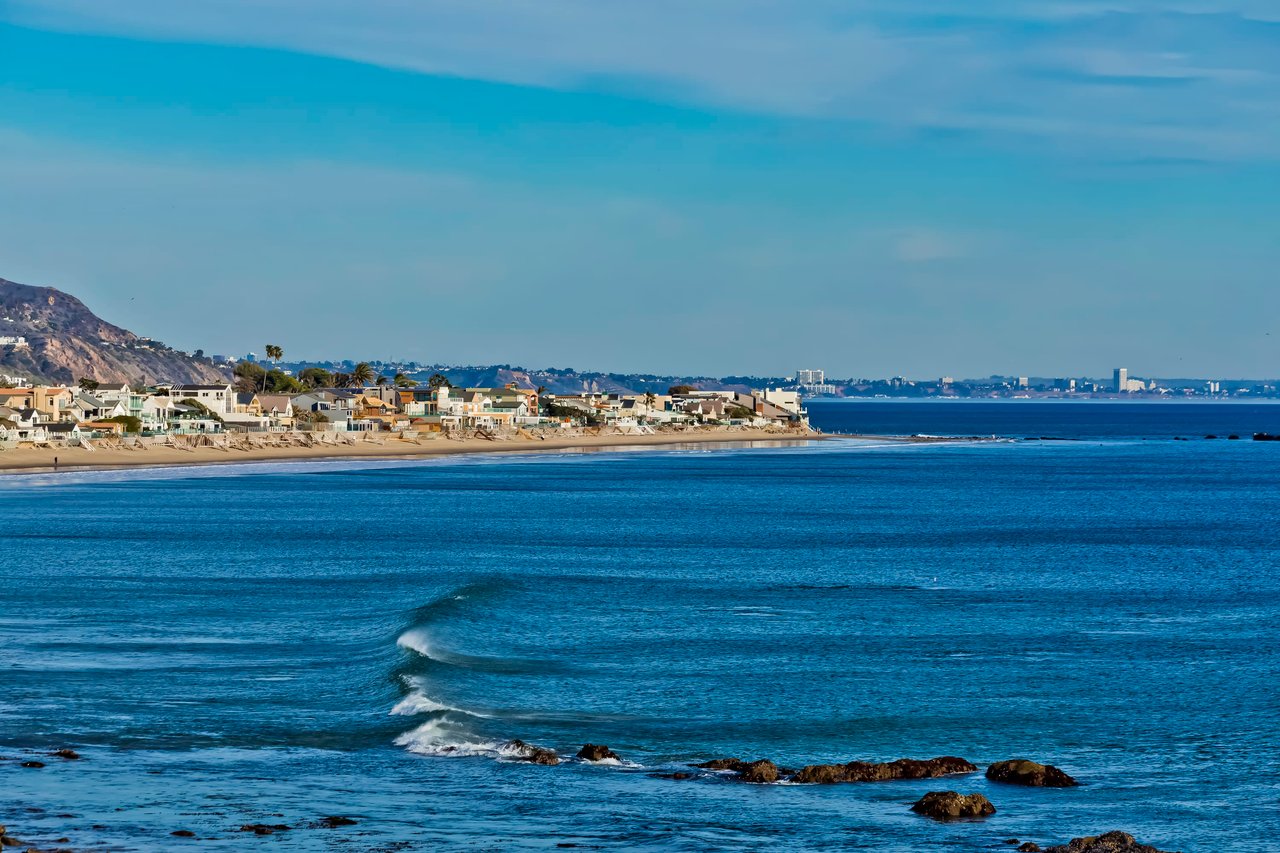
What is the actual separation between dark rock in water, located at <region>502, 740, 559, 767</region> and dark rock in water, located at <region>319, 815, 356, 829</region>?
4.19 m

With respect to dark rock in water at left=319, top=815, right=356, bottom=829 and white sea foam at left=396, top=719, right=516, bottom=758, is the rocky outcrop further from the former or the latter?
dark rock in water at left=319, top=815, right=356, bottom=829

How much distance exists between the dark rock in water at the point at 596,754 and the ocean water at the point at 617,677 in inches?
15.2

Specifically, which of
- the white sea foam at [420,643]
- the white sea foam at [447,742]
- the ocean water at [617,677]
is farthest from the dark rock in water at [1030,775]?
the white sea foam at [420,643]

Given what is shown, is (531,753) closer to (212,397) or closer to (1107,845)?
(1107,845)

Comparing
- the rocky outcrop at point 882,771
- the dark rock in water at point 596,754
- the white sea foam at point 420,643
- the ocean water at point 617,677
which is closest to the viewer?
the ocean water at point 617,677

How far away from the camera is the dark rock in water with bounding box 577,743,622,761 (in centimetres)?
2206

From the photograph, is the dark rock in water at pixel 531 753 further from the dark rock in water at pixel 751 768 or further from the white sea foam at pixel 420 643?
the white sea foam at pixel 420 643

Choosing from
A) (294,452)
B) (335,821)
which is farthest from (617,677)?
(294,452)

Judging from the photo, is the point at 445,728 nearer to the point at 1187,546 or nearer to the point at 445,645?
the point at 445,645

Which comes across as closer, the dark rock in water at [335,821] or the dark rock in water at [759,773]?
the dark rock in water at [335,821]

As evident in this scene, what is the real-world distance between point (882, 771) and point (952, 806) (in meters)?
2.36

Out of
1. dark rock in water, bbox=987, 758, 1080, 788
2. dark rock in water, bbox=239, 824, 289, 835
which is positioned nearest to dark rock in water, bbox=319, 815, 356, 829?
dark rock in water, bbox=239, 824, 289, 835

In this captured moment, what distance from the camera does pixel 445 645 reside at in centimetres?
3200

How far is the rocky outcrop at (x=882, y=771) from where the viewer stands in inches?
834
